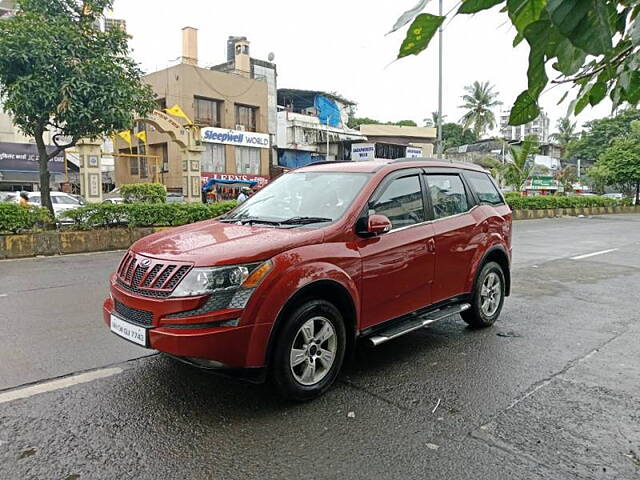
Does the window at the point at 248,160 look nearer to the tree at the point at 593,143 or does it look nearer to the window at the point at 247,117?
the window at the point at 247,117

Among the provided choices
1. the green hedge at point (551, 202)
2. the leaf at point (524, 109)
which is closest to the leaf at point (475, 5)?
the leaf at point (524, 109)

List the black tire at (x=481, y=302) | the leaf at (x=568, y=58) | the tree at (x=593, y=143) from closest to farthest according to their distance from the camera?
the leaf at (x=568, y=58), the black tire at (x=481, y=302), the tree at (x=593, y=143)

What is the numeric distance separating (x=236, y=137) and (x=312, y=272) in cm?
3191

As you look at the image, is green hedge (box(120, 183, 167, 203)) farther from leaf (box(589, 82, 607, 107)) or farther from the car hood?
leaf (box(589, 82, 607, 107))

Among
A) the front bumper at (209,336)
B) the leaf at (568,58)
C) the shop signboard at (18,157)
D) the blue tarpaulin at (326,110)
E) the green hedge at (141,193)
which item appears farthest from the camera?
the blue tarpaulin at (326,110)

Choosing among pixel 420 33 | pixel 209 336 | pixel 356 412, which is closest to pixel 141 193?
pixel 209 336

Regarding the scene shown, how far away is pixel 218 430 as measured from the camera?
3.23m

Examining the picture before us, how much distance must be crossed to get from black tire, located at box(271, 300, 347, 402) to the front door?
0.35 m

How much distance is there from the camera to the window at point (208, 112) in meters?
33.1

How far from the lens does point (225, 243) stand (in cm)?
364

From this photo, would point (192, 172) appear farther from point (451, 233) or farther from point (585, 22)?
point (585, 22)

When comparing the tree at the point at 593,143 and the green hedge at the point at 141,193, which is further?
the tree at the point at 593,143

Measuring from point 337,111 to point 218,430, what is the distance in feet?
141

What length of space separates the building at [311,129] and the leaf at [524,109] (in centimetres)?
3605
